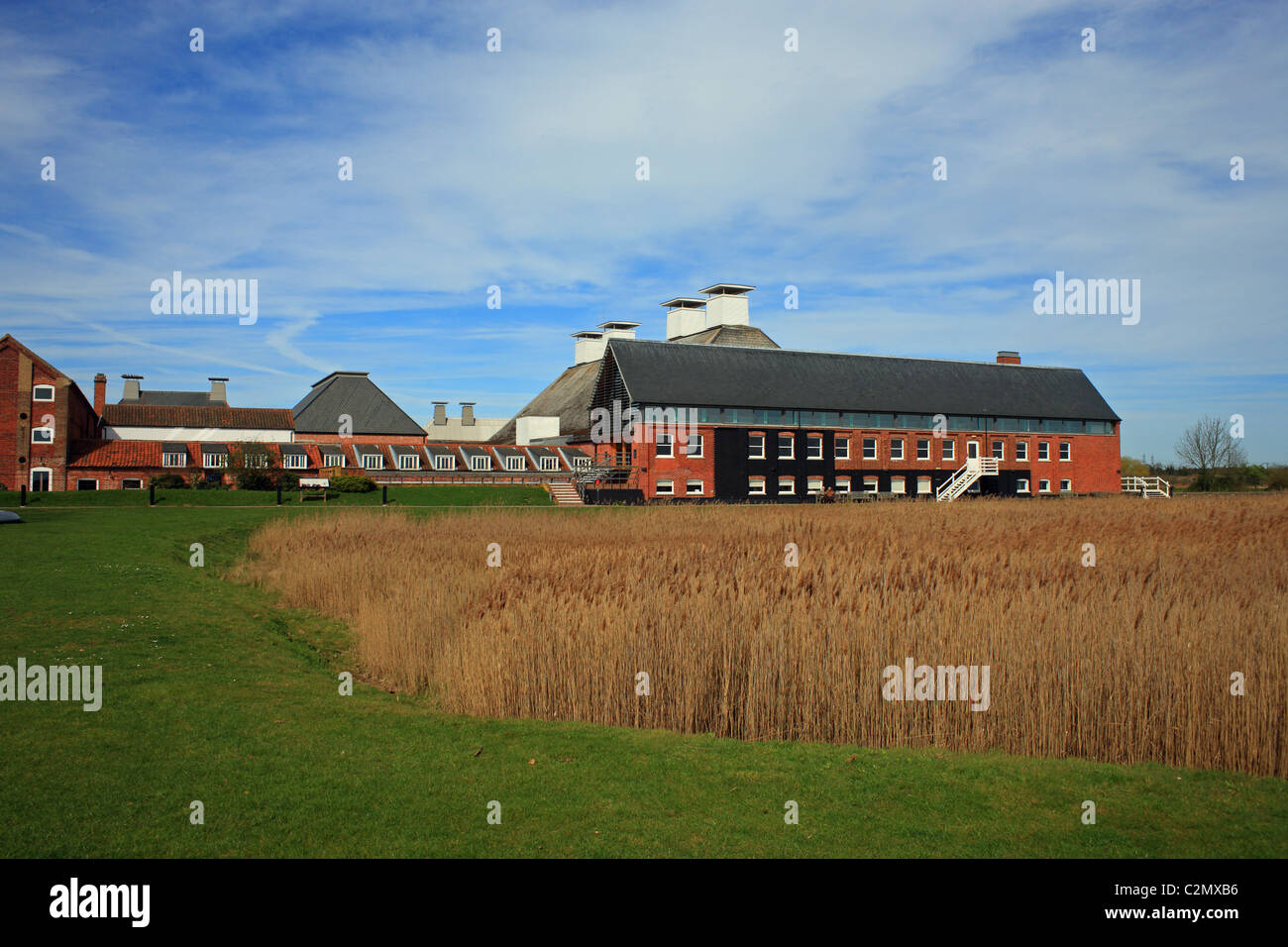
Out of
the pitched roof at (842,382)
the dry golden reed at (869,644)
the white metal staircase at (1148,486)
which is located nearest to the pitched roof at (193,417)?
the pitched roof at (842,382)

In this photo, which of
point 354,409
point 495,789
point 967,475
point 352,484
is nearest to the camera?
point 495,789

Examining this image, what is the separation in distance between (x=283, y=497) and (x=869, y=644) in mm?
43235

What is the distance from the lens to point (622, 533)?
70.6 feet

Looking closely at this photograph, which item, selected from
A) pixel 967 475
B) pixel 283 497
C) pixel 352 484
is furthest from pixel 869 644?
pixel 967 475

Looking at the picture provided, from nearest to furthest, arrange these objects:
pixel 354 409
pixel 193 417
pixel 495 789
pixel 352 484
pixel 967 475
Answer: pixel 495 789 → pixel 352 484 → pixel 967 475 → pixel 193 417 → pixel 354 409

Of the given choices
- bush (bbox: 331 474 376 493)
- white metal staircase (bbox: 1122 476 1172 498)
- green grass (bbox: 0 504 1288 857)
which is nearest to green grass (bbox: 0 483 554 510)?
bush (bbox: 331 474 376 493)

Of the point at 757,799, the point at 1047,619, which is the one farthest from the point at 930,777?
the point at 1047,619

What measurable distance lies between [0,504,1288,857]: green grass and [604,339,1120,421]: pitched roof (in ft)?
141

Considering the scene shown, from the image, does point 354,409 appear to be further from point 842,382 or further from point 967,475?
point 967,475

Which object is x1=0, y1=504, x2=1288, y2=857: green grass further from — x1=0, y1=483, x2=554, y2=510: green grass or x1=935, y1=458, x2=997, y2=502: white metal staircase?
x1=935, y1=458, x2=997, y2=502: white metal staircase

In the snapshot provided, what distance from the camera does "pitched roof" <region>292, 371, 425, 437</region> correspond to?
6988cm

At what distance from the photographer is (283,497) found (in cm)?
4666

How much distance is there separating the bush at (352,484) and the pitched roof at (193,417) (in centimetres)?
2073
